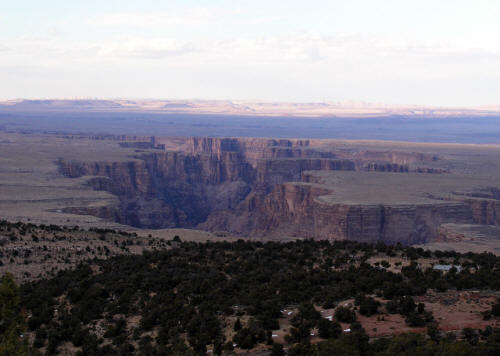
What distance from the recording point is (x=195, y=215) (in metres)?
106

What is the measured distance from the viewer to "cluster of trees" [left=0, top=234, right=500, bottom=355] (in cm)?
1784

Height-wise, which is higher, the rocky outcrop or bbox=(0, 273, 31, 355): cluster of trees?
bbox=(0, 273, 31, 355): cluster of trees

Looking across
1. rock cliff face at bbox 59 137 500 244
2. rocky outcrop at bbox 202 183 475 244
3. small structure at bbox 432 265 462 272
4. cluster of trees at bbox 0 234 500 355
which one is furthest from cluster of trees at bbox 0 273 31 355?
rocky outcrop at bbox 202 183 475 244

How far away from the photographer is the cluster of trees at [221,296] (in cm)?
1784

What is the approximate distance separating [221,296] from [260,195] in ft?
248

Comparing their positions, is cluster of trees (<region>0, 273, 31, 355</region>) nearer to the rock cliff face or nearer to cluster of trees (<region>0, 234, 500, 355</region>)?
cluster of trees (<region>0, 234, 500, 355</region>)

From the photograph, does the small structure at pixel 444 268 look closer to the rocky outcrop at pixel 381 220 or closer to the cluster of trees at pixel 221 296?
the cluster of trees at pixel 221 296

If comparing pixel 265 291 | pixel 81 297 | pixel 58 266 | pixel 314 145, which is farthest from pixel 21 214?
pixel 314 145

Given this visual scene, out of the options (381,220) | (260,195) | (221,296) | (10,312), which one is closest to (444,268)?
(221,296)

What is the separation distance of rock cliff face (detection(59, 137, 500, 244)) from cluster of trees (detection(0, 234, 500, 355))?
3430 cm

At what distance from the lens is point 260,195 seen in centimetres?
9694

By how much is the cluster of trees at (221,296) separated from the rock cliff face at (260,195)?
3430 cm

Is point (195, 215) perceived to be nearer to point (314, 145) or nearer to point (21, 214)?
point (314, 145)

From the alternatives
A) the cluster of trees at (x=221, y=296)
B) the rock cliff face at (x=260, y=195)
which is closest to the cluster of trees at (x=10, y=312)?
the cluster of trees at (x=221, y=296)
